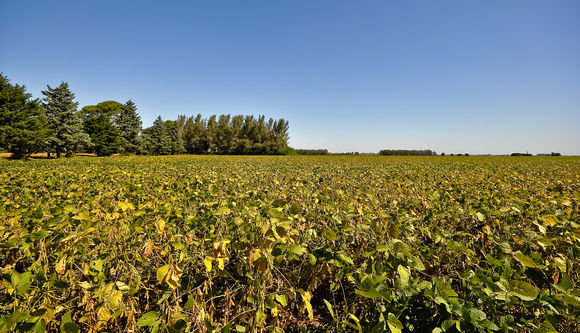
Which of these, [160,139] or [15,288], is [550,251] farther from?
[160,139]

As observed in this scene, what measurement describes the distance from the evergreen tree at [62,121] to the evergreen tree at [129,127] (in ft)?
29.1

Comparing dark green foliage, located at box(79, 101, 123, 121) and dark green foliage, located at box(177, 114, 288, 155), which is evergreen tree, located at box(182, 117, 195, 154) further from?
dark green foliage, located at box(79, 101, 123, 121)

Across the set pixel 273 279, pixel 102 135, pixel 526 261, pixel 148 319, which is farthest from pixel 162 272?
pixel 102 135

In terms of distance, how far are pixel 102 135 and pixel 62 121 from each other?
711cm

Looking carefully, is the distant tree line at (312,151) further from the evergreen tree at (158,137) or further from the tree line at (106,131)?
the evergreen tree at (158,137)

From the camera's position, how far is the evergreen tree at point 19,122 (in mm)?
23934

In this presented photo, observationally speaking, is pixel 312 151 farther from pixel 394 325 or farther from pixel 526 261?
pixel 394 325

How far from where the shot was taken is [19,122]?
24781 mm

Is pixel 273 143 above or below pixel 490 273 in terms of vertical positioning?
above

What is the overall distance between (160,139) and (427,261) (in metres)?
55.8

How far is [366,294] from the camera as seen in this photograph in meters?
1.15

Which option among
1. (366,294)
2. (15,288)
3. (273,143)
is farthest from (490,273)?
(273,143)

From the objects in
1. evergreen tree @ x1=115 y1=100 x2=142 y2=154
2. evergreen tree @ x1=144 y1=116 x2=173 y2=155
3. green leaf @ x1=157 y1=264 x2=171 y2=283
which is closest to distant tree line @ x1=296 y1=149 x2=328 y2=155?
evergreen tree @ x1=144 y1=116 x2=173 y2=155

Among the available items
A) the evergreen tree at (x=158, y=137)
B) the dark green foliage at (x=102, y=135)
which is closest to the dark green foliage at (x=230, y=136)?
the evergreen tree at (x=158, y=137)
